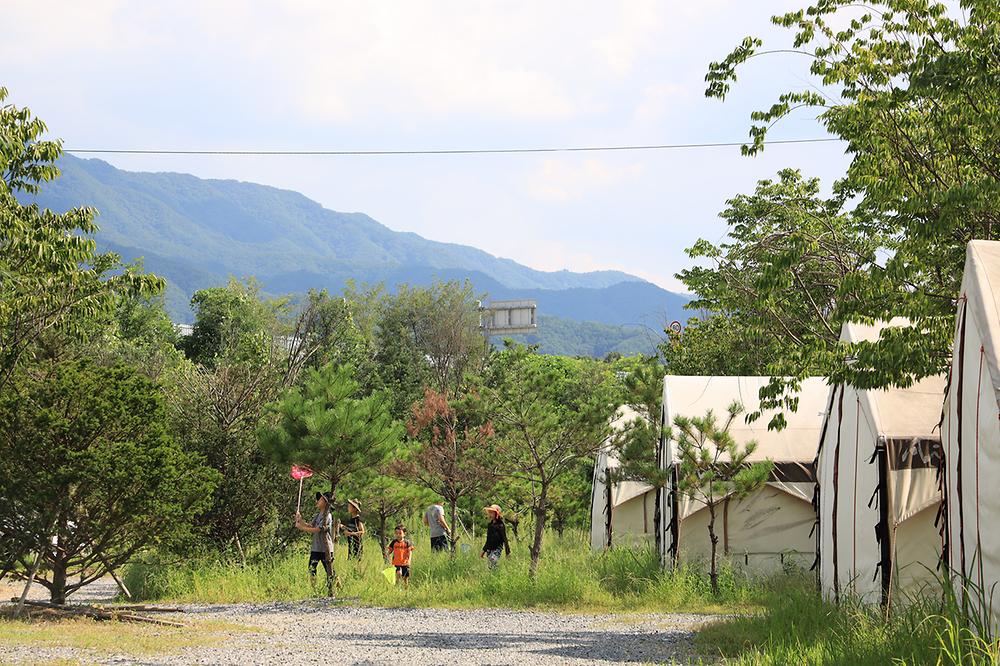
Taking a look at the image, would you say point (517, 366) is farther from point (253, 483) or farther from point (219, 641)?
point (219, 641)

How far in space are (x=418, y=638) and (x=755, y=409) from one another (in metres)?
8.74

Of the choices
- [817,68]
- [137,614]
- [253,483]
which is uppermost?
[817,68]

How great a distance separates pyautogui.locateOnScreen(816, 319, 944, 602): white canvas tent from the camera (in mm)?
11375

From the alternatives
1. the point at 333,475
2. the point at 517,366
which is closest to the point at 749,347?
the point at 517,366

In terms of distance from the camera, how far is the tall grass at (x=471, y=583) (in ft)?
51.3

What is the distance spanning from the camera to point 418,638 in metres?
12.1

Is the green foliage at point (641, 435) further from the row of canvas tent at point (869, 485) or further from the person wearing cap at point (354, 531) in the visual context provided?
the person wearing cap at point (354, 531)

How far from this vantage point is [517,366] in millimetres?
17047

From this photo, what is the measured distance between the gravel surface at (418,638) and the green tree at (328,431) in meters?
2.32

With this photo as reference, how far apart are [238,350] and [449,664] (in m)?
36.1

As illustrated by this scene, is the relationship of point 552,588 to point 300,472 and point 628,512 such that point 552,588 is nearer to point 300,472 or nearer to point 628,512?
point 300,472

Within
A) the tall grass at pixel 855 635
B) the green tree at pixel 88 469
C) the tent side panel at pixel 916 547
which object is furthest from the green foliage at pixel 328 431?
the tent side panel at pixel 916 547

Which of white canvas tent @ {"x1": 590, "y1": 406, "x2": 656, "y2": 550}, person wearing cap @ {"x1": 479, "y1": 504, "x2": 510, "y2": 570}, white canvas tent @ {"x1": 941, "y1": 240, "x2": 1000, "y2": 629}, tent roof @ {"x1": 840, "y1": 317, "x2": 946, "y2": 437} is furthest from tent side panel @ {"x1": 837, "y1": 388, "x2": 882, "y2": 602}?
white canvas tent @ {"x1": 590, "y1": 406, "x2": 656, "y2": 550}

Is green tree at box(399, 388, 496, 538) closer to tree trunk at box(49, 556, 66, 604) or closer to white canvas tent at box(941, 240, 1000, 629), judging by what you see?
tree trunk at box(49, 556, 66, 604)
